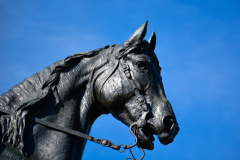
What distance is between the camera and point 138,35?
16.5 ft

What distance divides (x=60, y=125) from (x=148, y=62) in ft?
5.25

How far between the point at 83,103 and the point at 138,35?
1360mm

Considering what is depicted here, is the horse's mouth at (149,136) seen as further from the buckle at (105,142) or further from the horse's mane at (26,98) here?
the horse's mane at (26,98)

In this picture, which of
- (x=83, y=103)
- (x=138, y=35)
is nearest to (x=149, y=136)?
(x=83, y=103)

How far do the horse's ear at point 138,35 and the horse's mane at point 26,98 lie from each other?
2.62 feet

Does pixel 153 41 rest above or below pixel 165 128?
above

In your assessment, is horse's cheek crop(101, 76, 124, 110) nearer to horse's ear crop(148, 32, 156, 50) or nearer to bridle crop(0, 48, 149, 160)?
bridle crop(0, 48, 149, 160)

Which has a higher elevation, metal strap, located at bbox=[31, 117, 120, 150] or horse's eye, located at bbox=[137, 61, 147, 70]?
horse's eye, located at bbox=[137, 61, 147, 70]

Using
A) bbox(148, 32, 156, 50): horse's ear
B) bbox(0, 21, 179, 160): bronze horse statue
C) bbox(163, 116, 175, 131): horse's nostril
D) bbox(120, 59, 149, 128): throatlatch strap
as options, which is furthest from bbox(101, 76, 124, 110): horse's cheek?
bbox(148, 32, 156, 50): horse's ear

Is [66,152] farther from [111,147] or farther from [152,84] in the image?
[152,84]

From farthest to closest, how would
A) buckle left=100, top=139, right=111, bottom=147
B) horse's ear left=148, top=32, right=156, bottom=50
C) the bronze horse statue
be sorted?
→ 1. horse's ear left=148, top=32, right=156, bottom=50
2. buckle left=100, top=139, right=111, bottom=147
3. the bronze horse statue

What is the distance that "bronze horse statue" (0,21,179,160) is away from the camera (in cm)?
403

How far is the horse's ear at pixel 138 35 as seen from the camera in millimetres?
5000

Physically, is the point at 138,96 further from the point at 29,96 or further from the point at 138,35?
the point at 29,96
